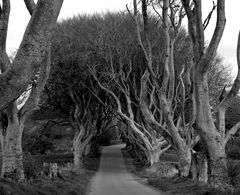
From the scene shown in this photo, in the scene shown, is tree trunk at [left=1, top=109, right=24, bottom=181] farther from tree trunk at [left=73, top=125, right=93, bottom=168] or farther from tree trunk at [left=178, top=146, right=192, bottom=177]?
tree trunk at [left=73, top=125, right=93, bottom=168]

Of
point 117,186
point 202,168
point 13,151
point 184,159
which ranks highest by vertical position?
point 13,151

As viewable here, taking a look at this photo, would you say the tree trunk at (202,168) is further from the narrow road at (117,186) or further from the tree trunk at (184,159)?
the narrow road at (117,186)

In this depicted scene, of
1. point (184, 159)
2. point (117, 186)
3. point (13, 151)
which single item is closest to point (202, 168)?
point (184, 159)

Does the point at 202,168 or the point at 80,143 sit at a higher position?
the point at 80,143

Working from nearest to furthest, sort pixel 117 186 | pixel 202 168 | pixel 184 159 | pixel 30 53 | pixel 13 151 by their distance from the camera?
pixel 30 53 < pixel 13 151 < pixel 202 168 < pixel 184 159 < pixel 117 186

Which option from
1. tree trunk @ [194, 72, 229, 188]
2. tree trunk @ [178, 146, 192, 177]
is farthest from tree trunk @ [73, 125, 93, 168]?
tree trunk @ [194, 72, 229, 188]

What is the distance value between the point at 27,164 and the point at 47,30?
12.9 m

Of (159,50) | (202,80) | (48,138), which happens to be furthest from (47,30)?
(48,138)

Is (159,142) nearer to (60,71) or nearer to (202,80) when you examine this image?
(60,71)

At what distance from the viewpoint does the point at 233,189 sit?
1238 centimetres

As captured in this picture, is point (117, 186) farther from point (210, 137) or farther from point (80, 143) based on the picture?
point (80, 143)

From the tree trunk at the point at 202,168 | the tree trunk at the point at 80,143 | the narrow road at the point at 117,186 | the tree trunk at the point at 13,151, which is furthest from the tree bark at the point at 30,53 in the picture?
the tree trunk at the point at 80,143

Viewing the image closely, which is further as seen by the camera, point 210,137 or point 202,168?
point 202,168

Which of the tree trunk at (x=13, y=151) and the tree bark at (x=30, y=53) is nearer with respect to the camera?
the tree bark at (x=30, y=53)
